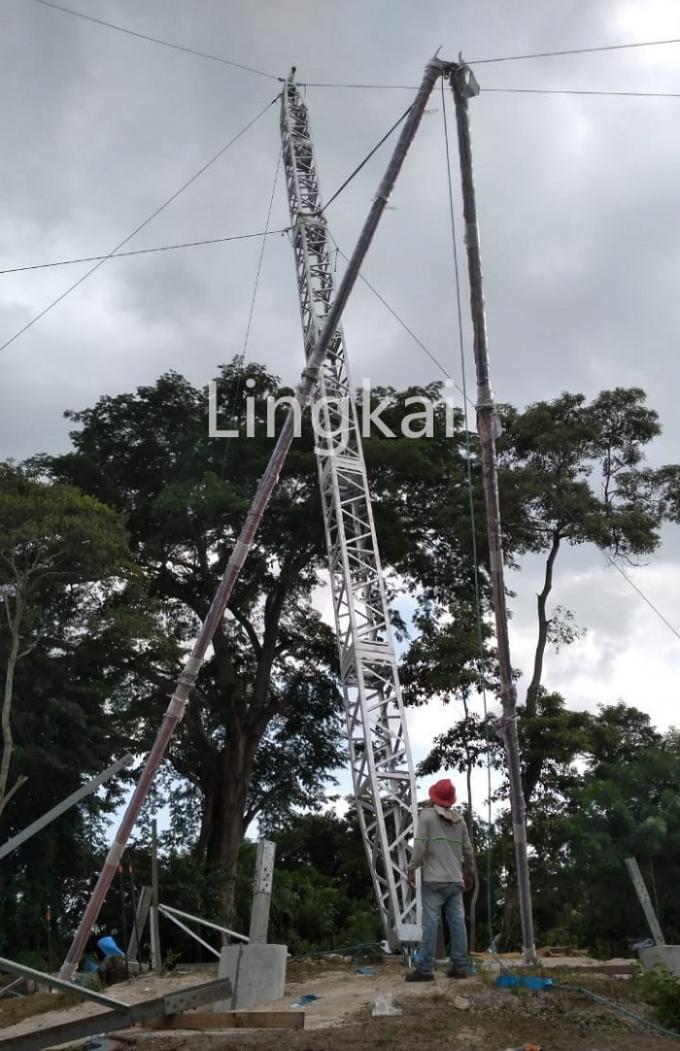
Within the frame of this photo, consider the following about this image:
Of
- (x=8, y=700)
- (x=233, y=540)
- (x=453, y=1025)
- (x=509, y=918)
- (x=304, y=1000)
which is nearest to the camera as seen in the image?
(x=453, y=1025)

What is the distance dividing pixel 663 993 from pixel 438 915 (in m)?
2.42

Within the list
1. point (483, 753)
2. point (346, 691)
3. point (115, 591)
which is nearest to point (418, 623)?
point (483, 753)

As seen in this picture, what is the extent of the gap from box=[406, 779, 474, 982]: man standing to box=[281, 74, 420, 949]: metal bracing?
8623 millimetres

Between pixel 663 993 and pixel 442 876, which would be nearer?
pixel 663 993

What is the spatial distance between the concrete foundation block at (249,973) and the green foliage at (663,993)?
2.89 meters

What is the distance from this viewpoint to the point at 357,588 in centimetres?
2142

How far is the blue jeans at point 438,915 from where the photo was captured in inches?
368

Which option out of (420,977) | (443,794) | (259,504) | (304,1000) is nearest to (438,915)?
(420,977)

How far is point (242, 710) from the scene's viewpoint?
1049 inches

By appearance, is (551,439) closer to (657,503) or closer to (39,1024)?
(657,503)

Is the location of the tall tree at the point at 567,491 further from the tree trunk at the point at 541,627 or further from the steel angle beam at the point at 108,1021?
the steel angle beam at the point at 108,1021

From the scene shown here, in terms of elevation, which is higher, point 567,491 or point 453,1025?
point 567,491

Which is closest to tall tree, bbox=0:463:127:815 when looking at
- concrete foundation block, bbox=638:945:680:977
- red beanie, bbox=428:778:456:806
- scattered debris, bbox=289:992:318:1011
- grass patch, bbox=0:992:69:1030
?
grass patch, bbox=0:992:69:1030

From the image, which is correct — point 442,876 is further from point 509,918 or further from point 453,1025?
point 509,918
